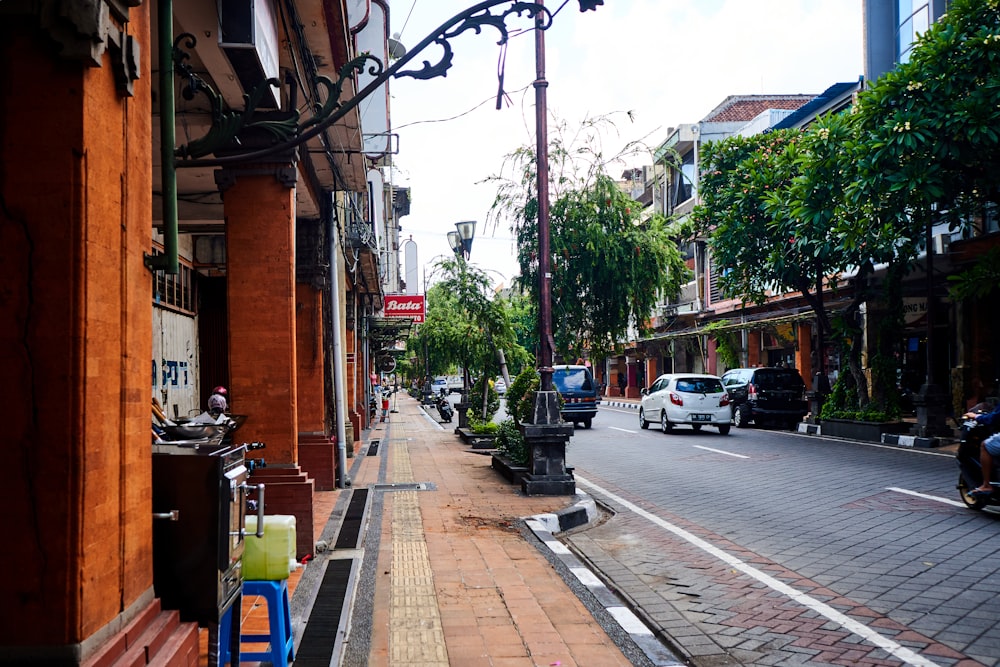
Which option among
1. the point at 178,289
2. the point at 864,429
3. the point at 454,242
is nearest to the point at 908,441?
the point at 864,429

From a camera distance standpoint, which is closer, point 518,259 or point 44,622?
point 44,622

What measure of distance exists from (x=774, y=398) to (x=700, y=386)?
3348mm

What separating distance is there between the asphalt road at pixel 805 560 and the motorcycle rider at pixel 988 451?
0.31 metres

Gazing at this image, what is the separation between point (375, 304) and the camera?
36750mm

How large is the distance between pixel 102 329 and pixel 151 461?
0.80m

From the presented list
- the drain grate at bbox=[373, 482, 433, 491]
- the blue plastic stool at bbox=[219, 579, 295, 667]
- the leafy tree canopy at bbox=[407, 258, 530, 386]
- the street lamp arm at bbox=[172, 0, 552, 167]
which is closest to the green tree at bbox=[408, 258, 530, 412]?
the leafy tree canopy at bbox=[407, 258, 530, 386]

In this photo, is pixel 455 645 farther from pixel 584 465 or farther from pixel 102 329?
pixel 584 465

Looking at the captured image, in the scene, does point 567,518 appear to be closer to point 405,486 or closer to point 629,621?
point 405,486

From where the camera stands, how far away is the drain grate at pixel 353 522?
324 inches

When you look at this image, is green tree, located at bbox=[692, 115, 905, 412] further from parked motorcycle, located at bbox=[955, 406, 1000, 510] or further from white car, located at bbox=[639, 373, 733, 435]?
parked motorcycle, located at bbox=[955, 406, 1000, 510]

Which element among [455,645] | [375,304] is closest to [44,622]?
[455,645]

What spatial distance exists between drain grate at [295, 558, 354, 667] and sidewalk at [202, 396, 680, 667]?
0.04 ft

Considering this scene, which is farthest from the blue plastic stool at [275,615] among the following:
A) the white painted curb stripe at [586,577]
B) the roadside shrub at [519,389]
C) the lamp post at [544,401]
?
the roadside shrub at [519,389]

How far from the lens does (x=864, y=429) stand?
20.0 meters
